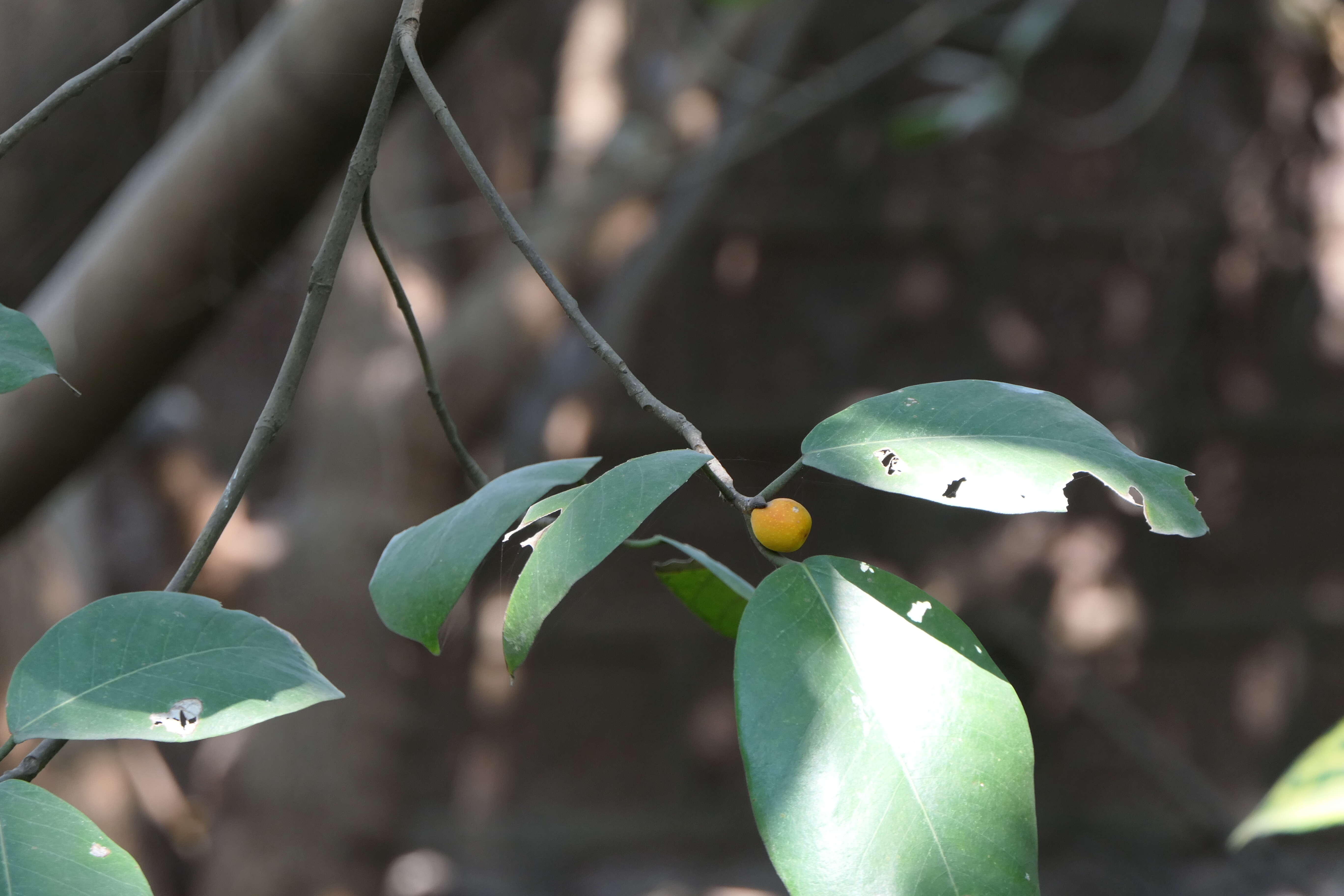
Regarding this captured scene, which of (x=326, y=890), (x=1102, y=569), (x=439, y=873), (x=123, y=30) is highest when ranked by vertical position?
(x=123, y=30)

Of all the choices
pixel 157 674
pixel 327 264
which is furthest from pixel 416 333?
pixel 157 674

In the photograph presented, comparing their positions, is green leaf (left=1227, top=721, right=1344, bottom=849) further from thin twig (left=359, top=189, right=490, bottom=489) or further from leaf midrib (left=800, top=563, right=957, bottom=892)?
thin twig (left=359, top=189, right=490, bottom=489)

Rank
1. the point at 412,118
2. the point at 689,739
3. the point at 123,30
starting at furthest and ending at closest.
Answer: the point at 689,739 → the point at 412,118 → the point at 123,30

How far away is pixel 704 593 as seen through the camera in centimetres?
36

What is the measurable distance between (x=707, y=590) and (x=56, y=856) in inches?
8.2

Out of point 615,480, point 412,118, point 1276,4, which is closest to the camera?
point 615,480

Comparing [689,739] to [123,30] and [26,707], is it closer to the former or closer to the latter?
[123,30]

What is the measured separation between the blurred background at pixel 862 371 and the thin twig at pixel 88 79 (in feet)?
3.02

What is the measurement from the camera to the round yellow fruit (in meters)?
0.25

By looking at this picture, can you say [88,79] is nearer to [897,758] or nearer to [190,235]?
[897,758]

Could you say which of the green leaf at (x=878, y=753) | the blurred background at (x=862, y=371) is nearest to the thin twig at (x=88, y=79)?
the green leaf at (x=878, y=753)

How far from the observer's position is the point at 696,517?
168 cm

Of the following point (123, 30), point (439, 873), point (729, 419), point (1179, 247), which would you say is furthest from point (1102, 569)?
point (123, 30)

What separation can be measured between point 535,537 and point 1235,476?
190cm
